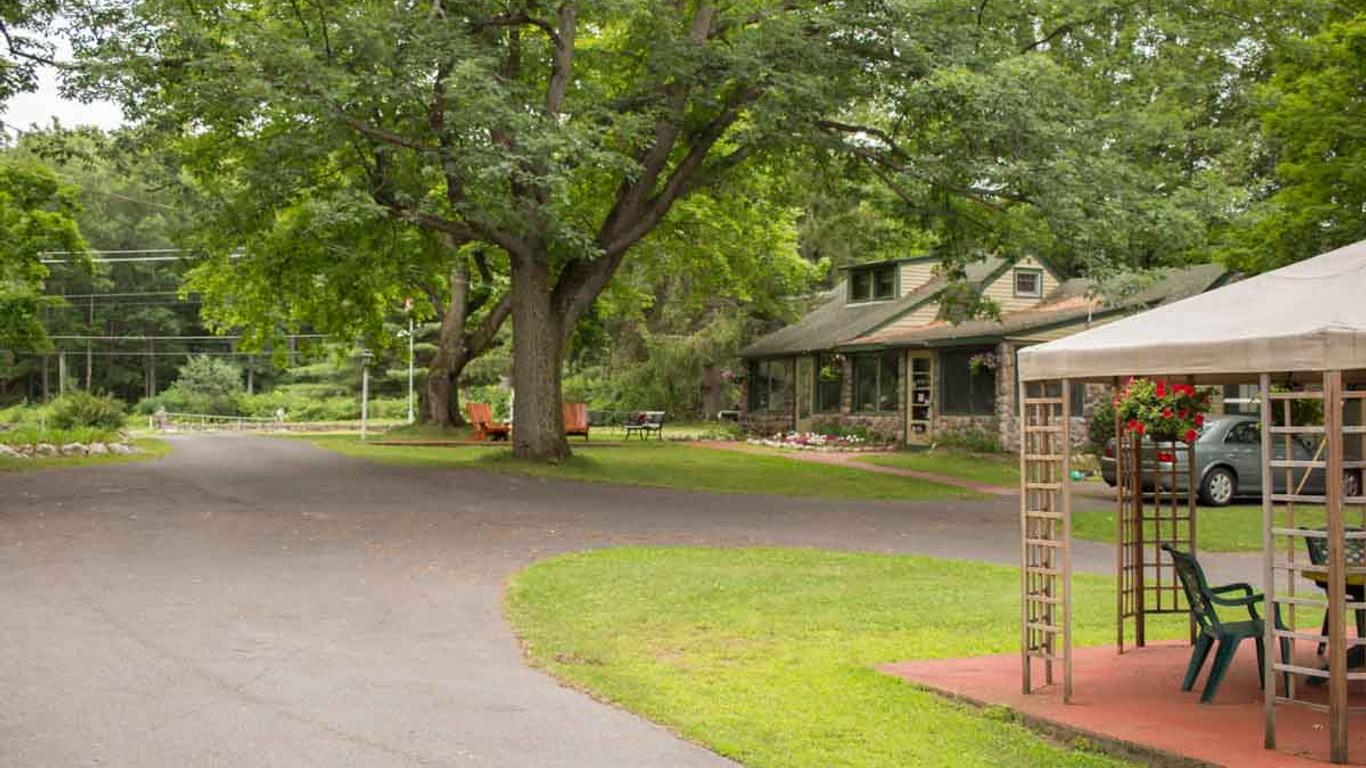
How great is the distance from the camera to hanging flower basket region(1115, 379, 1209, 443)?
8250 millimetres

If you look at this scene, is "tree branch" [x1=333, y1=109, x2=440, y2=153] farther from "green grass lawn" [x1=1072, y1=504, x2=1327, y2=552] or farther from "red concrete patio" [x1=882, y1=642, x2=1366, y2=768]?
"red concrete patio" [x1=882, y1=642, x2=1366, y2=768]

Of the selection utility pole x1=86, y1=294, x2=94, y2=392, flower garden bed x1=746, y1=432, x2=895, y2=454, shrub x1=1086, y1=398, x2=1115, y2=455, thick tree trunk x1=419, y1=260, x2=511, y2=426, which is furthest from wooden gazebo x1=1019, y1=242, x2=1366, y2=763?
utility pole x1=86, y1=294, x2=94, y2=392

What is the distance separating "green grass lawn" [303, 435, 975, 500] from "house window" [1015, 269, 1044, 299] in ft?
28.3

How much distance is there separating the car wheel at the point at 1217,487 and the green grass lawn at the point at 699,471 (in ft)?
12.7

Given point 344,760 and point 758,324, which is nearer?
point 344,760

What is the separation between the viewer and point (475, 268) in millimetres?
37250

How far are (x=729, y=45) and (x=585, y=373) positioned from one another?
125ft

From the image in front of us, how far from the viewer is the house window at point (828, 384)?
3634 centimetres

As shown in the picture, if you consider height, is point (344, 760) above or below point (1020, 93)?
below

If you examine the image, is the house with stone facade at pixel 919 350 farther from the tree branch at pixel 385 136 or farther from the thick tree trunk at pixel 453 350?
the tree branch at pixel 385 136

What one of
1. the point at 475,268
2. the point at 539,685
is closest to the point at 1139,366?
the point at 539,685

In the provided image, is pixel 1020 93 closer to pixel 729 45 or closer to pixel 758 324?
pixel 729 45

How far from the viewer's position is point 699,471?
25859 millimetres

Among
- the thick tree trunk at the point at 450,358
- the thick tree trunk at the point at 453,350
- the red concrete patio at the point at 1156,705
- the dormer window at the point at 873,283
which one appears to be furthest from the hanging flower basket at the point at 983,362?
the red concrete patio at the point at 1156,705
